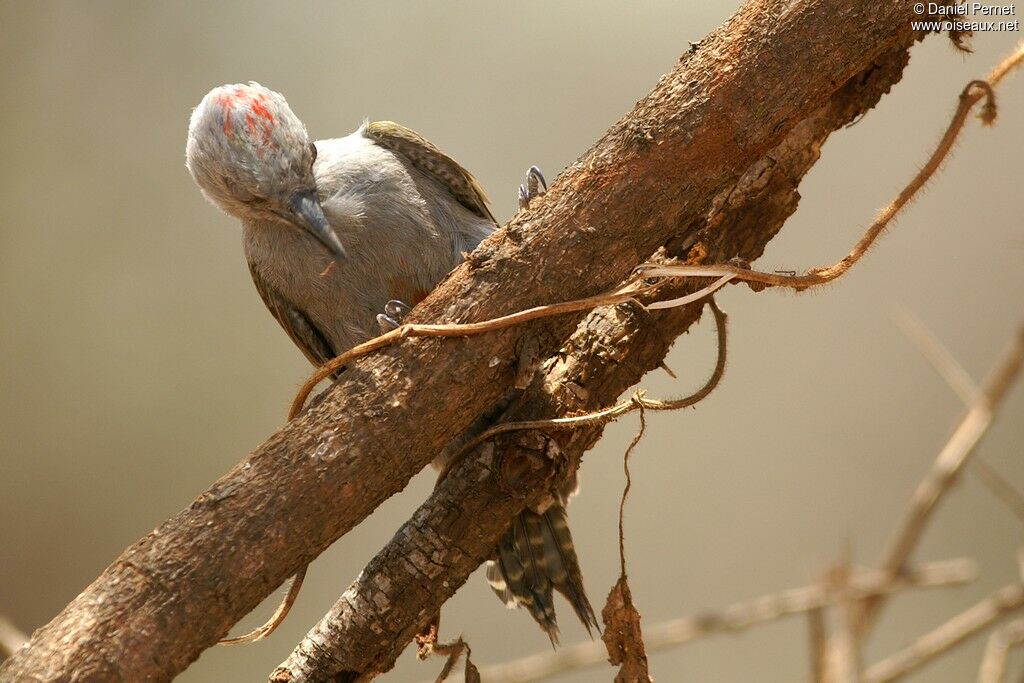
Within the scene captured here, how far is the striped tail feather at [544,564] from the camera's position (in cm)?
238

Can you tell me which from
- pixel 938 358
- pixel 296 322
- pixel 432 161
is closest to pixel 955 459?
pixel 938 358

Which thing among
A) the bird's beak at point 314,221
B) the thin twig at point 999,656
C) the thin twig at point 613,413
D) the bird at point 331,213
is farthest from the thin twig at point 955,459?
the bird's beak at point 314,221

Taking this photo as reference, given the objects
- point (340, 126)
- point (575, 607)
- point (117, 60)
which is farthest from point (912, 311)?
point (117, 60)

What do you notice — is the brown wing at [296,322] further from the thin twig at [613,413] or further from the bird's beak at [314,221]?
the thin twig at [613,413]

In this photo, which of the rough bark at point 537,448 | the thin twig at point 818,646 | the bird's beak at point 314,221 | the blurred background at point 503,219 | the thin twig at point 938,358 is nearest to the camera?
the rough bark at point 537,448

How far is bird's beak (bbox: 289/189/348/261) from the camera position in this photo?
2582 millimetres

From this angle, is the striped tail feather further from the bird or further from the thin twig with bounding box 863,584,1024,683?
the thin twig with bounding box 863,584,1024,683

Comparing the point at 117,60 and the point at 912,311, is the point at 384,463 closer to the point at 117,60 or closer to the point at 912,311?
the point at 912,311

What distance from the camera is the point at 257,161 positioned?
262 centimetres

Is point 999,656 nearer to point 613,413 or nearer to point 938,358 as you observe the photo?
point 938,358

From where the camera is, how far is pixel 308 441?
162cm

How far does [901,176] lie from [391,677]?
337cm

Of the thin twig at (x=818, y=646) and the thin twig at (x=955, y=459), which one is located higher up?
the thin twig at (x=955, y=459)

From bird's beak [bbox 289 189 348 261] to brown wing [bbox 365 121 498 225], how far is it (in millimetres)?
405
